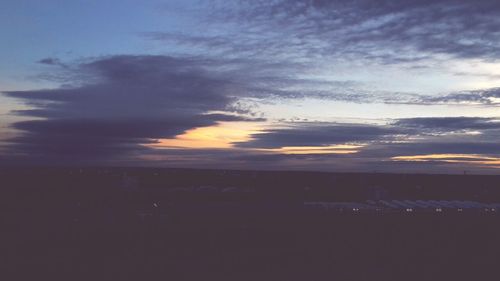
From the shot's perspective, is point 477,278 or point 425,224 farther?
point 425,224

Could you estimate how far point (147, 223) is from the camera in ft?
219

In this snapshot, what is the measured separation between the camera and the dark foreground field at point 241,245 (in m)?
41.2

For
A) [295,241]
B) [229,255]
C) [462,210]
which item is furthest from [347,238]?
[462,210]

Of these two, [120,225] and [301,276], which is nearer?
[301,276]

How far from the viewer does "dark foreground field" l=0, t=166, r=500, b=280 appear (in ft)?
135

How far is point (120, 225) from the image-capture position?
2537 inches

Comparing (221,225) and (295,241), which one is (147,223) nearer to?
(221,225)

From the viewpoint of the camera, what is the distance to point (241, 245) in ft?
172

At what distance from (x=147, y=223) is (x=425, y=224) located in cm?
3874

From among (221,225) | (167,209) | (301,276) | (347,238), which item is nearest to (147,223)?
(221,225)

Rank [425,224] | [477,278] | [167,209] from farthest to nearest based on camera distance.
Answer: [167,209] → [425,224] → [477,278]

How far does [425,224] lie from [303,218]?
17.6 meters

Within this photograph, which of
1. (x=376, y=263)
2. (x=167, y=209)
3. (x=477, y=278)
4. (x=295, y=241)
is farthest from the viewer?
(x=167, y=209)

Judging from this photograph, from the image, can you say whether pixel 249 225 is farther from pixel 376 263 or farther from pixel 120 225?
pixel 376 263
